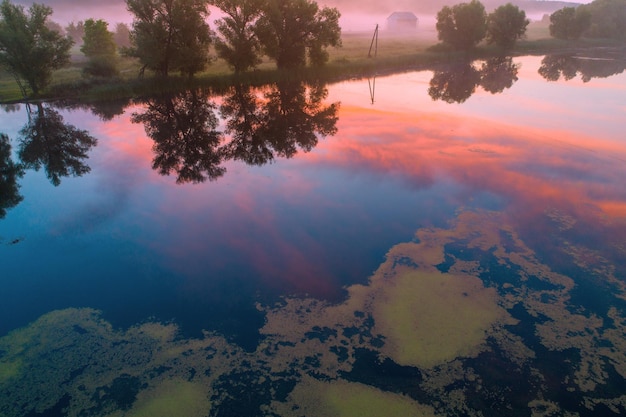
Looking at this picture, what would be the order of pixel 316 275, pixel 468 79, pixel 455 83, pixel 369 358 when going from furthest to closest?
1. pixel 468 79
2. pixel 455 83
3. pixel 316 275
4. pixel 369 358

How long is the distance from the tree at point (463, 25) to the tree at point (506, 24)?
12.9ft

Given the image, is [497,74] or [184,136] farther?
[497,74]

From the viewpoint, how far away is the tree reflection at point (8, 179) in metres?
12.3

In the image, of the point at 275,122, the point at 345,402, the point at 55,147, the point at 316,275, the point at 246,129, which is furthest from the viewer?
the point at 275,122

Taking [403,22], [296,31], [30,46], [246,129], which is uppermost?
[403,22]

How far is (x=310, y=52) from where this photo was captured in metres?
40.5

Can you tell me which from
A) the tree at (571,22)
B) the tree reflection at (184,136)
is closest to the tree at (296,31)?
the tree reflection at (184,136)

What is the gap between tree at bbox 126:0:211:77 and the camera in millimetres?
31766

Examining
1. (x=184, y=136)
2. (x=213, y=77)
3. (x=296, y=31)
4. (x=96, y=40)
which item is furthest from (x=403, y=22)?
(x=184, y=136)

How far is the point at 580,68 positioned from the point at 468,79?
1603 cm

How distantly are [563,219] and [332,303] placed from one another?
7.78 m

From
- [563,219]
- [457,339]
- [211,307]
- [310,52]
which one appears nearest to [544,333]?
[457,339]

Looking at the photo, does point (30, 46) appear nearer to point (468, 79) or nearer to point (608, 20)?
point (468, 79)

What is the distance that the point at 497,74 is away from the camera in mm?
37375
